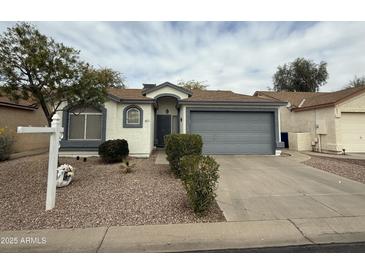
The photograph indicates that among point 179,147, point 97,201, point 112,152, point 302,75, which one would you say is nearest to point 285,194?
point 179,147

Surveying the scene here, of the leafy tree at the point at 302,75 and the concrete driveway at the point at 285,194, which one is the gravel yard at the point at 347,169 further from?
the leafy tree at the point at 302,75

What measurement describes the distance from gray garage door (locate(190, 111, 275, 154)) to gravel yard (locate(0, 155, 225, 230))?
5077 mm

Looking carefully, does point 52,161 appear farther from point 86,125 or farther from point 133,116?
point 133,116

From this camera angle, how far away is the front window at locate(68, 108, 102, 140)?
1041 centimetres

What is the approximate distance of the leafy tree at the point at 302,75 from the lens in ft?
97.1

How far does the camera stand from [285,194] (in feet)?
17.5

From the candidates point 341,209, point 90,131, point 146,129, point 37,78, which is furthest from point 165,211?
point 90,131

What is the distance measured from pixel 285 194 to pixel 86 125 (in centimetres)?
962

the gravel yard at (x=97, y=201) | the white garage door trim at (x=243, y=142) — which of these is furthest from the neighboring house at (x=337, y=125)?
the gravel yard at (x=97, y=201)

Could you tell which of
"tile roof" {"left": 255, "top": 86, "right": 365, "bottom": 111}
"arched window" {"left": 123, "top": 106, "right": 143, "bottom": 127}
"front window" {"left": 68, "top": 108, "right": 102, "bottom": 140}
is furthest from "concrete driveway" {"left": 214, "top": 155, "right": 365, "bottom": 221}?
"tile roof" {"left": 255, "top": 86, "right": 365, "bottom": 111}

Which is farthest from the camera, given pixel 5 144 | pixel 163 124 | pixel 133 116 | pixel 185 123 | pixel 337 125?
pixel 163 124

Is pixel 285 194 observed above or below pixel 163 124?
below

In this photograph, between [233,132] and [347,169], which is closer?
[347,169]

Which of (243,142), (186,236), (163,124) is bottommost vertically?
(186,236)
